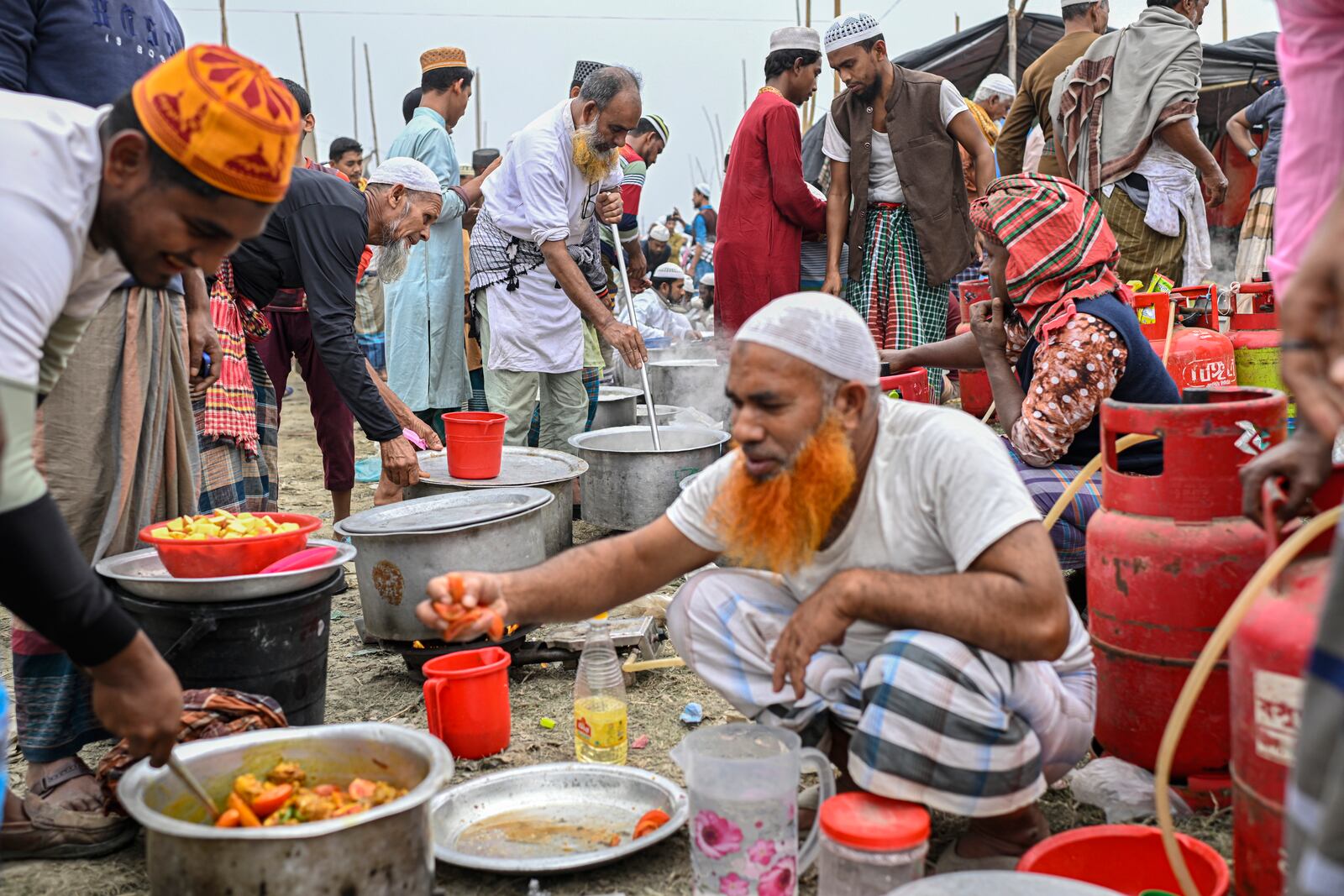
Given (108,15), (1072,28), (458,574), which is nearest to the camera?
(458,574)

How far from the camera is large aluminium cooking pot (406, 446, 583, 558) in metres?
4.31

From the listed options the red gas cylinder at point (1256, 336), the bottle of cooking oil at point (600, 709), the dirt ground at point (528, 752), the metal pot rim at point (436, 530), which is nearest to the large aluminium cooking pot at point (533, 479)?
the metal pot rim at point (436, 530)

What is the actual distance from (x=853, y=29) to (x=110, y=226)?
3.98 meters

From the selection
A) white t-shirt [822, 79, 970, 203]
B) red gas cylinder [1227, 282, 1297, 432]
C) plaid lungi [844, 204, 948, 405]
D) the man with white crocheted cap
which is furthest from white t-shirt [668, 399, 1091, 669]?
red gas cylinder [1227, 282, 1297, 432]

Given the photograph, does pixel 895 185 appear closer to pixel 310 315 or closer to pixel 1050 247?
pixel 1050 247

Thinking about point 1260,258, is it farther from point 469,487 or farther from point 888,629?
point 888,629

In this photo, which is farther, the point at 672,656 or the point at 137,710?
the point at 672,656

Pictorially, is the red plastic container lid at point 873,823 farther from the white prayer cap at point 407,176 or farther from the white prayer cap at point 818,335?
the white prayer cap at point 407,176

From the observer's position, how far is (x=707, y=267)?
655 inches

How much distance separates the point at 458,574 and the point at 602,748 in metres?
0.91

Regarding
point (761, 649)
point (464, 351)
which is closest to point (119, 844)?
point (761, 649)

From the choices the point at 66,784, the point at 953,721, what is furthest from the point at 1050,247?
the point at 66,784

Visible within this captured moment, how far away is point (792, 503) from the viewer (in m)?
2.32

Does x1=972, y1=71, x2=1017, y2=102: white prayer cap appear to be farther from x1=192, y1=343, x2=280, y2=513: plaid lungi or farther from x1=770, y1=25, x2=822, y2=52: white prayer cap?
x1=192, y1=343, x2=280, y2=513: plaid lungi
